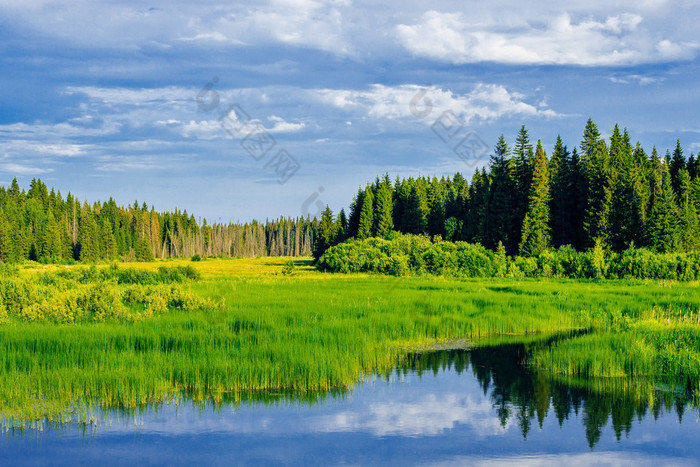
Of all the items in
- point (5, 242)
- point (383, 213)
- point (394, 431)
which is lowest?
point (394, 431)

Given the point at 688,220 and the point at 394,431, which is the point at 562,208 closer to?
the point at 688,220

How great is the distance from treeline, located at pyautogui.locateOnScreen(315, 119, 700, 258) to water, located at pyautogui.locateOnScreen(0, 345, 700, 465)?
156 feet

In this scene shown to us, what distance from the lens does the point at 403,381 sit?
46.9 feet

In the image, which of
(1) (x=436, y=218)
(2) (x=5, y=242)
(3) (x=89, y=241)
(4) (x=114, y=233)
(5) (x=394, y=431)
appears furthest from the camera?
(4) (x=114, y=233)

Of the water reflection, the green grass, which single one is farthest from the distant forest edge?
the water reflection

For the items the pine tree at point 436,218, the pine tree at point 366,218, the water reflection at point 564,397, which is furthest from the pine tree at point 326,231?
the water reflection at point 564,397

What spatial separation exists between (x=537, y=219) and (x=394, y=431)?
52.4 metres

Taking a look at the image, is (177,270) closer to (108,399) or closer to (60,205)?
(108,399)

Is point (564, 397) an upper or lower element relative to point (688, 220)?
lower

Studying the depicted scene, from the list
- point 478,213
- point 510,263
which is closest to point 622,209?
point 510,263

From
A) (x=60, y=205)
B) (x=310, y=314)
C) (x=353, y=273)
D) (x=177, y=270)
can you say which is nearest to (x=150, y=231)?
(x=60, y=205)

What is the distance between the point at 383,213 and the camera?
8494 cm

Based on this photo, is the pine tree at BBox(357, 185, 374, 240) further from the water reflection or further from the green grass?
the water reflection

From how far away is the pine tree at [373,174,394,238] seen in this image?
274ft
